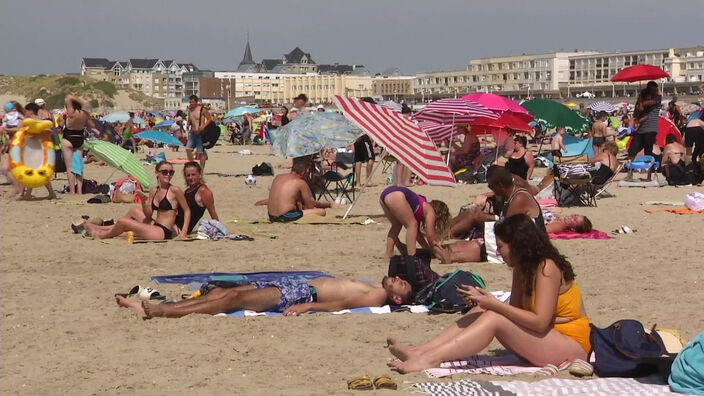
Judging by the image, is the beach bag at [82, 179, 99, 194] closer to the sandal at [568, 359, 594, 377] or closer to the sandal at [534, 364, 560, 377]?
the sandal at [534, 364, 560, 377]

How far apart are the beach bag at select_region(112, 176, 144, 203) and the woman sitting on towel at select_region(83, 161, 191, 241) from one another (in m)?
2.89

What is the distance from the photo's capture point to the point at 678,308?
6016mm

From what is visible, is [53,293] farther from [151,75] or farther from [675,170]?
[151,75]

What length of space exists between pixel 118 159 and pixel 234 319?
22.9 feet

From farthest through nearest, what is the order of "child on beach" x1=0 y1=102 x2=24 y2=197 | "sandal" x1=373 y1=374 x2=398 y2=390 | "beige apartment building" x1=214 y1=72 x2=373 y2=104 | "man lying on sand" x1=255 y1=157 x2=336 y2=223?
1. "beige apartment building" x1=214 y1=72 x2=373 y2=104
2. "child on beach" x1=0 y1=102 x2=24 y2=197
3. "man lying on sand" x1=255 y1=157 x2=336 y2=223
4. "sandal" x1=373 y1=374 x2=398 y2=390

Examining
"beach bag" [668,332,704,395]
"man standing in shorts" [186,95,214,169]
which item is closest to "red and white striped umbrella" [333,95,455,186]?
"beach bag" [668,332,704,395]

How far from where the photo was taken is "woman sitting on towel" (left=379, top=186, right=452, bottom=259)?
7.18 m

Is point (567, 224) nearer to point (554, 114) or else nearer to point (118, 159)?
point (118, 159)

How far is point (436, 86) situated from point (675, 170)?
145293 mm

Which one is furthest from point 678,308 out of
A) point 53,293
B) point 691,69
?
point 691,69

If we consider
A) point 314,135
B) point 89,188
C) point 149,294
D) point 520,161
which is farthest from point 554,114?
point 149,294

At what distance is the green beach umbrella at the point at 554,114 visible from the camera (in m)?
18.6

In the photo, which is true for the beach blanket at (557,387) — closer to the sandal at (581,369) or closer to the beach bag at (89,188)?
the sandal at (581,369)

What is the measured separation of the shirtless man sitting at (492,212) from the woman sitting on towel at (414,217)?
0.20 metres
